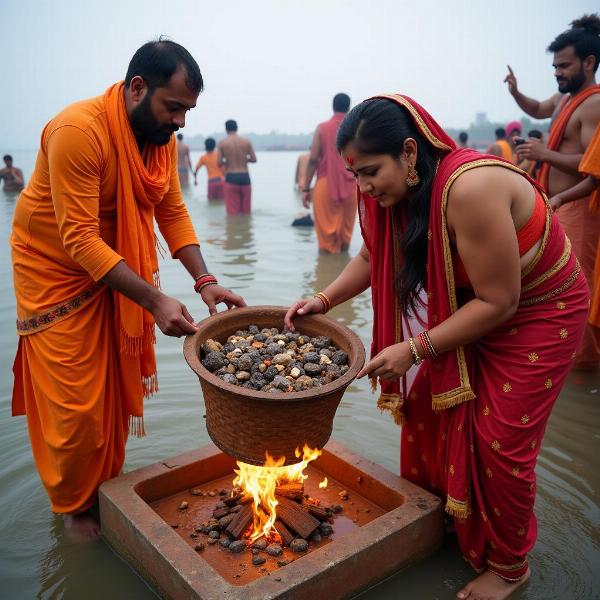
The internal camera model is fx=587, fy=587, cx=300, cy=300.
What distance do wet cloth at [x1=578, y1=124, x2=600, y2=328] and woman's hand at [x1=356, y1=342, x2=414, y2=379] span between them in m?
2.65

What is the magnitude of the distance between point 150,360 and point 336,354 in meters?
1.04

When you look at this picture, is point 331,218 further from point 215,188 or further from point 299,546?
point 215,188

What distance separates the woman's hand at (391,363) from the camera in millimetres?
2291

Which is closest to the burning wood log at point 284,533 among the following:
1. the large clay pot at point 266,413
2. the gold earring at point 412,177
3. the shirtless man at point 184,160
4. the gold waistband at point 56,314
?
the large clay pot at point 266,413

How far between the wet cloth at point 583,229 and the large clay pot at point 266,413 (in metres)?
2.82

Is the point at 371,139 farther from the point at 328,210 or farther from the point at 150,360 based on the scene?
the point at 328,210

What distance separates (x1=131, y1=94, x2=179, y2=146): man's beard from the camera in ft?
8.26

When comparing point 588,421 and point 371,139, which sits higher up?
point 371,139

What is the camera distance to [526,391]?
2.27 meters

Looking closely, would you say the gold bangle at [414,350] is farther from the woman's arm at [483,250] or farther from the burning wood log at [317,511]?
the burning wood log at [317,511]

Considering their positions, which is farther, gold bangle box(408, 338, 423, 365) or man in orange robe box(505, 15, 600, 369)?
man in orange robe box(505, 15, 600, 369)

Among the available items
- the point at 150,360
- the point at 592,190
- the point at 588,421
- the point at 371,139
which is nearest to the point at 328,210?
the point at 592,190

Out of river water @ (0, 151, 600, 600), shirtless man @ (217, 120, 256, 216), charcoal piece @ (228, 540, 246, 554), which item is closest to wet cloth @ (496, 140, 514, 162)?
shirtless man @ (217, 120, 256, 216)

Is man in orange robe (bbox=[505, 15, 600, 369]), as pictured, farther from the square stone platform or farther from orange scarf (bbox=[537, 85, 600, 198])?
the square stone platform
